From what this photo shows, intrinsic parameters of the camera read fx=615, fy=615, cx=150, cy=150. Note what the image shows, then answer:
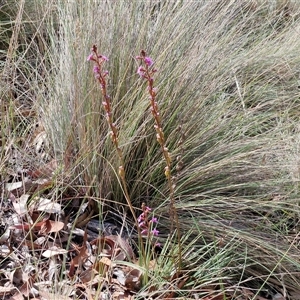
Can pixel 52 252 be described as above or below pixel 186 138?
below

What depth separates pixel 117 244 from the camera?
A: 2301mm

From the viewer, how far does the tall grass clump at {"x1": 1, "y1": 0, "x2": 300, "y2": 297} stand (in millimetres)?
2324

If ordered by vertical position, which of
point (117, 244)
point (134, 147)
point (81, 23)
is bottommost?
point (117, 244)

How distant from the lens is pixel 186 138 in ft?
8.40

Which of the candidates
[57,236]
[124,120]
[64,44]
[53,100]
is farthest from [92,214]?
[64,44]

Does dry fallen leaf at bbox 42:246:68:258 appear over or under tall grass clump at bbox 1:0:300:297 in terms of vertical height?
under

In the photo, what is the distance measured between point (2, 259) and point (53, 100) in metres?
0.80

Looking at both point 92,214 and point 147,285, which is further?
point 92,214

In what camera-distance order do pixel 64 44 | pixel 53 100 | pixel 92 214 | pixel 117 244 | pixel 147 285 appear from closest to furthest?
pixel 147 285 → pixel 117 244 → pixel 92 214 → pixel 53 100 → pixel 64 44

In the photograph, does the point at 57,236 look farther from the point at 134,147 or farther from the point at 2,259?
the point at 134,147

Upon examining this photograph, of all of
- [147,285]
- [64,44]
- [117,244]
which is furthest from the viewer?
[64,44]

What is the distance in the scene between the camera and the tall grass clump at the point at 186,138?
2.32 m

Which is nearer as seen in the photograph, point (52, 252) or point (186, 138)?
point (52, 252)

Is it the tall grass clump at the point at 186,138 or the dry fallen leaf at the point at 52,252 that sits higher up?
the tall grass clump at the point at 186,138
